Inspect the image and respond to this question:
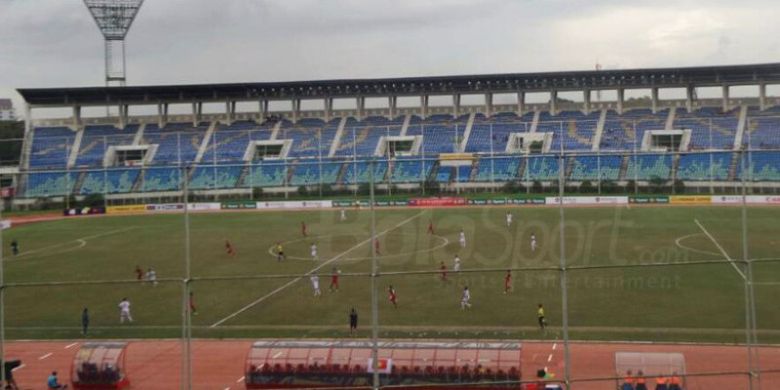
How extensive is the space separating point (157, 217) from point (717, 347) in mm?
37298

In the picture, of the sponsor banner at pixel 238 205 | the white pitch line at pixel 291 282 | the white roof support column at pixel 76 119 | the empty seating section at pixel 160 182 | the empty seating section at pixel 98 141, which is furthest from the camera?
the white roof support column at pixel 76 119

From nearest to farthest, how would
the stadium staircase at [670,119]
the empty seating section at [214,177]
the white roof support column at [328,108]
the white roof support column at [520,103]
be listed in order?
the empty seating section at [214,177] < the stadium staircase at [670,119] < the white roof support column at [520,103] < the white roof support column at [328,108]

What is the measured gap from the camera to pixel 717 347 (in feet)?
58.1

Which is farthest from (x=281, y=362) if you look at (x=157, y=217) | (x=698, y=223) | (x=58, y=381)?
(x=157, y=217)

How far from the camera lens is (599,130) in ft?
211

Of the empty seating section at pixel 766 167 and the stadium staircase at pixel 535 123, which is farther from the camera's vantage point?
the stadium staircase at pixel 535 123

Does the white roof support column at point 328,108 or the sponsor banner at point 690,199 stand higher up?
the white roof support column at point 328,108

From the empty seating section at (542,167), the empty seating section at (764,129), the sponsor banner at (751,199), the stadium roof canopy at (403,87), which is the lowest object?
the sponsor banner at (751,199)

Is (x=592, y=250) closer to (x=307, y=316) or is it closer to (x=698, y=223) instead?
(x=698, y=223)

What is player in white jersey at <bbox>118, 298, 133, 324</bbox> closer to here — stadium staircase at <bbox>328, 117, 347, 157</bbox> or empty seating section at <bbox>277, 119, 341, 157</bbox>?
empty seating section at <bbox>277, 119, 341, 157</bbox>

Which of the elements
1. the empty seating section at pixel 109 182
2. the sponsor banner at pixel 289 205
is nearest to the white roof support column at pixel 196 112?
the empty seating section at pixel 109 182

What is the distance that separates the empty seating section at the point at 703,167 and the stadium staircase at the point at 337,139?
98.7ft

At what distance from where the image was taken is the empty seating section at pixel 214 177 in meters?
47.7

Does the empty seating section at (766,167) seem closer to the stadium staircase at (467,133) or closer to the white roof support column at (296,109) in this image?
the stadium staircase at (467,133)
